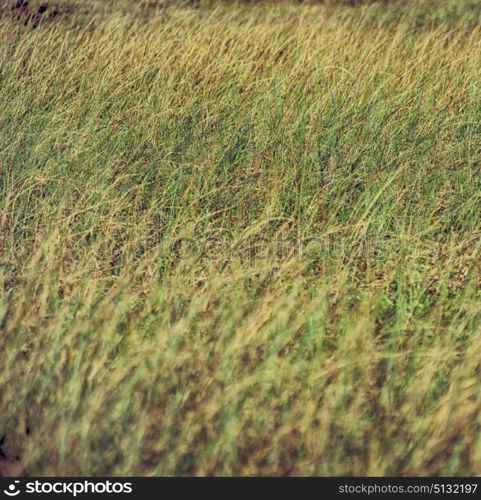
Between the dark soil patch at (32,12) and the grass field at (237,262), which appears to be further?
the dark soil patch at (32,12)

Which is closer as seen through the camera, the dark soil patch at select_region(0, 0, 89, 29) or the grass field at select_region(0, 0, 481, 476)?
→ the grass field at select_region(0, 0, 481, 476)

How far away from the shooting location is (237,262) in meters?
2.20

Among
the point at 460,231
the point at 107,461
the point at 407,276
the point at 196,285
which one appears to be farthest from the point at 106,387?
the point at 460,231

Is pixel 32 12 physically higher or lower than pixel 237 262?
higher

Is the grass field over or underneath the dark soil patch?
underneath

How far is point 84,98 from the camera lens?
11.5ft

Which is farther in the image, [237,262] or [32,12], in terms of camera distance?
[32,12]

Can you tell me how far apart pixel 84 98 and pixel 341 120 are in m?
1.33

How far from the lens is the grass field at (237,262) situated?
5.32ft

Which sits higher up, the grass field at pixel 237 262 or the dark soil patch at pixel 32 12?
the dark soil patch at pixel 32 12

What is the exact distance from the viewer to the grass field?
162 cm
